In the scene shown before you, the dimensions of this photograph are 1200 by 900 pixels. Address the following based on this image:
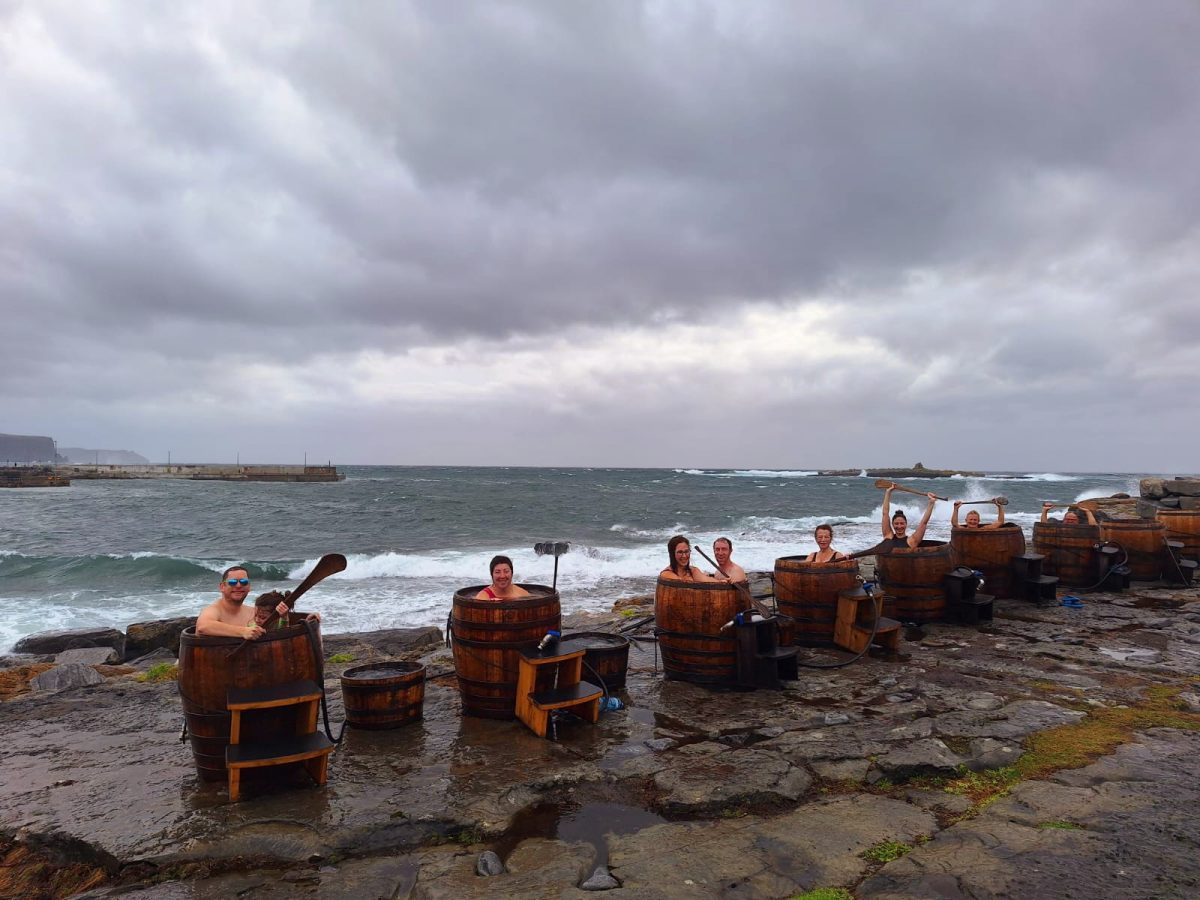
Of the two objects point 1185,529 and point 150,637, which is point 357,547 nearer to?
point 150,637

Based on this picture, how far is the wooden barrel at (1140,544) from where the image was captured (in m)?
14.3

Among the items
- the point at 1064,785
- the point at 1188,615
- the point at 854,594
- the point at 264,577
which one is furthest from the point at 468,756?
the point at 264,577

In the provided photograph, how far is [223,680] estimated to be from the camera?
5207 mm

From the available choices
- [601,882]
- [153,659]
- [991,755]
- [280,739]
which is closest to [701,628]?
[991,755]

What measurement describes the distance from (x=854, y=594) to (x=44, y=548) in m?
36.2

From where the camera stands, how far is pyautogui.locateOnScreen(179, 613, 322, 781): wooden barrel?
520 centimetres

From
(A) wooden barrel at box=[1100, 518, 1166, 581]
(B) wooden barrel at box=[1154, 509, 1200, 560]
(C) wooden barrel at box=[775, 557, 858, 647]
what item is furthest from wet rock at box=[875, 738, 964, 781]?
(B) wooden barrel at box=[1154, 509, 1200, 560]

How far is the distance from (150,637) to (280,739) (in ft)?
38.3

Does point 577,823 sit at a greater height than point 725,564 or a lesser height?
lesser

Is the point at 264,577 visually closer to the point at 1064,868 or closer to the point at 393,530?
the point at 393,530

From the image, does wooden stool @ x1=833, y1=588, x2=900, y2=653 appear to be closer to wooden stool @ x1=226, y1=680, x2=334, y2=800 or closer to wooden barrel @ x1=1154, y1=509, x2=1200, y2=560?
wooden stool @ x1=226, y1=680, x2=334, y2=800

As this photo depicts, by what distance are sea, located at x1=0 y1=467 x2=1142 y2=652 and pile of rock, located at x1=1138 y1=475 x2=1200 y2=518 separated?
20.5ft

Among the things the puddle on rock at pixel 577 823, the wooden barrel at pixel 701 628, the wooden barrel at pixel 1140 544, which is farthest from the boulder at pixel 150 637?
the wooden barrel at pixel 1140 544

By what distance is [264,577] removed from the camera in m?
25.0
